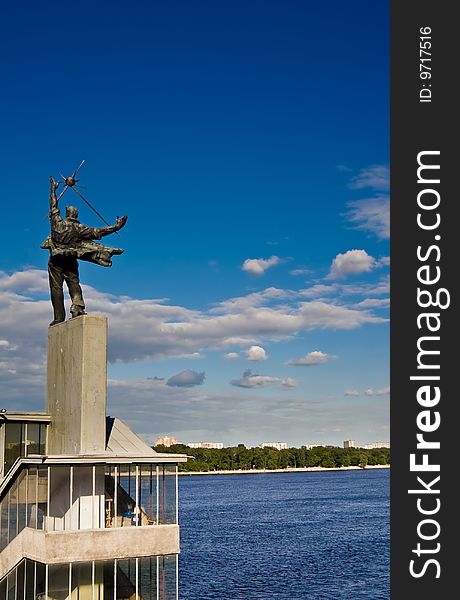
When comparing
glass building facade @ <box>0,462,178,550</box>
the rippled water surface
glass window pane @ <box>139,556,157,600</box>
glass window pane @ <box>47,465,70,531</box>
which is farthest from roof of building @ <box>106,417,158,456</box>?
the rippled water surface

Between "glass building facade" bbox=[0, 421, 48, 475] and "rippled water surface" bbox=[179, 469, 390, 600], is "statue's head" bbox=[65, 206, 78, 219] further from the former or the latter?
"rippled water surface" bbox=[179, 469, 390, 600]

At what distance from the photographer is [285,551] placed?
217ft

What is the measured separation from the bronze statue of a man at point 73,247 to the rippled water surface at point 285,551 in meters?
25.0

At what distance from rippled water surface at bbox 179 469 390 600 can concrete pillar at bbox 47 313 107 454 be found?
23873 mm

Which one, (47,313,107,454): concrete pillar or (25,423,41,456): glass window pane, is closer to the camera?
(47,313,107,454): concrete pillar

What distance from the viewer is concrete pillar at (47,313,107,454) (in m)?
25.4

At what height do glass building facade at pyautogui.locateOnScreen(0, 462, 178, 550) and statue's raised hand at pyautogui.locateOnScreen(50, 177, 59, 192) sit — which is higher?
statue's raised hand at pyautogui.locateOnScreen(50, 177, 59, 192)

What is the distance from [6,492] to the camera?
26719 mm

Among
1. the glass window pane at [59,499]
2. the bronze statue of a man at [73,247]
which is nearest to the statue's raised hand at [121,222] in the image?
the bronze statue of a man at [73,247]

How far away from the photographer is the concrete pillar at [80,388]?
83.2ft

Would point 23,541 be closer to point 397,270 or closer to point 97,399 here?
point 97,399

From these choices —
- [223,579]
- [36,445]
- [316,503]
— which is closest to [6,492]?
[36,445]

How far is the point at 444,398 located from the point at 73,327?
14067mm

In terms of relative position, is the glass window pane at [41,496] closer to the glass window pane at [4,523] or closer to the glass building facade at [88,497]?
the glass building facade at [88,497]
